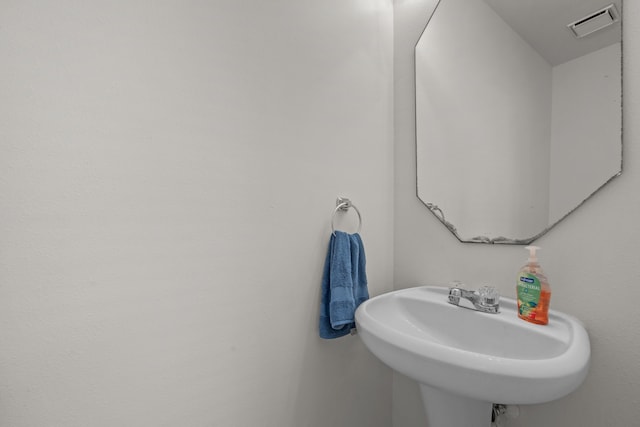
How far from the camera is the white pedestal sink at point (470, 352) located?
0.52 m

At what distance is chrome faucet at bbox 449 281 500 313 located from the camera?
840 millimetres

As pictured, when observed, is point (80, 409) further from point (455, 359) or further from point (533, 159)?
point (533, 159)

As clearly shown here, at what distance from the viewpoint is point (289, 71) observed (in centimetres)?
88

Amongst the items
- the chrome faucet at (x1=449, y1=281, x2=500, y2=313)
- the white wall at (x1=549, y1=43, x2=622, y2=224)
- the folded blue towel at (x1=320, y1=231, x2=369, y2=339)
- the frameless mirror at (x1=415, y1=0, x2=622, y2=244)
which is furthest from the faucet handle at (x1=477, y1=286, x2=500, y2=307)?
the folded blue towel at (x1=320, y1=231, x2=369, y2=339)

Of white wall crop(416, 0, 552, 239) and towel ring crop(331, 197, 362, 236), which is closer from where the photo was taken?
white wall crop(416, 0, 552, 239)

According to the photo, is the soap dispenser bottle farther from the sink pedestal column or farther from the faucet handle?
the sink pedestal column

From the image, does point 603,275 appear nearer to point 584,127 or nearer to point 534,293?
point 534,293

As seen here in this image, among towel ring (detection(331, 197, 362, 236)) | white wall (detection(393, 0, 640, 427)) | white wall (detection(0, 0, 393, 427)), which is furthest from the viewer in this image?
towel ring (detection(331, 197, 362, 236))

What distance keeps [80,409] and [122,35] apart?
795 millimetres

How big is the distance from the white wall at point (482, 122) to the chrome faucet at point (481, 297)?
195 millimetres

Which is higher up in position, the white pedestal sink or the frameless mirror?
the frameless mirror

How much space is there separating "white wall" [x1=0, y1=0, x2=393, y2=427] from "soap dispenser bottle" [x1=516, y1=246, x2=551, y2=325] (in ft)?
1.93

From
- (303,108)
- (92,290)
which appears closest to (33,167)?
(92,290)

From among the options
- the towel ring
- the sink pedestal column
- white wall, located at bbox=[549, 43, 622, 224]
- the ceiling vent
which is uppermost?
the ceiling vent
